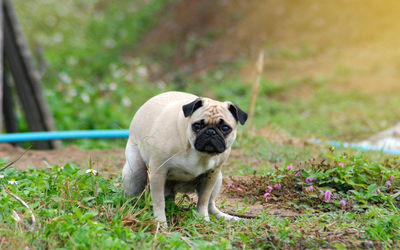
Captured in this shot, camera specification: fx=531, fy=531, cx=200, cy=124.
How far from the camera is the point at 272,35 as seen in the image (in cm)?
1530

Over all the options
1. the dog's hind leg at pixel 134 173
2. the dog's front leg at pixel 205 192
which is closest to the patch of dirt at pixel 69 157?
the dog's hind leg at pixel 134 173

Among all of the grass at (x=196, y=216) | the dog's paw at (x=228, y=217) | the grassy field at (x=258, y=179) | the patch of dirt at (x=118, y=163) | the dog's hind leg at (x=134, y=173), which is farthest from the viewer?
the patch of dirt at (x=118, y=163)

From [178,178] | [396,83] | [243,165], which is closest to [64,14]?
[396,83]

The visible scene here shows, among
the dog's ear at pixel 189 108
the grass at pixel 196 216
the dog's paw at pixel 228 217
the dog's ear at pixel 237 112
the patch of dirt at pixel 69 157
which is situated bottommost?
the patch of dirt at pixel 69 157

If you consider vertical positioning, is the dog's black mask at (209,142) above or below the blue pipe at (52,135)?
above

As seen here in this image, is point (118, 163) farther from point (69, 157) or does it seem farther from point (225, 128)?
point (225, 128)

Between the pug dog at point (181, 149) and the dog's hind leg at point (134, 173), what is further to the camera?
the dog's hind leg at point (134, 173)

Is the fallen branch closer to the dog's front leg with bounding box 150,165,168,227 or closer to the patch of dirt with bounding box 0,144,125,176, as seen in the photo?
the dog's front leg with bounding box 150,165,168,227

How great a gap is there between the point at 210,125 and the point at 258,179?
1.39 meters

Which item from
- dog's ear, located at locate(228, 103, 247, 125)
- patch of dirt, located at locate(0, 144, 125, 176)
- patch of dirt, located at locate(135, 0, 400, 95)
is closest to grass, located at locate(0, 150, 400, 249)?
dog's ear, located at locate(228, 103, 247, 125)

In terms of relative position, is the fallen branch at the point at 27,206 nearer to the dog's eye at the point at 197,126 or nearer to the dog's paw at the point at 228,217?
the dog's eye at the point at 197,126

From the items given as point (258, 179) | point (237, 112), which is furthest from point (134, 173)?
point (258, 179)

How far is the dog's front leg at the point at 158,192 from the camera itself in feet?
13.7

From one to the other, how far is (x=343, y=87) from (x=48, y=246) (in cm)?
969
